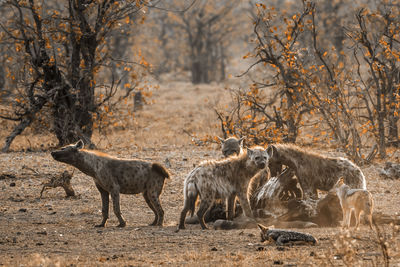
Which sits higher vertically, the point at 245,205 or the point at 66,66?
the point at 66,66

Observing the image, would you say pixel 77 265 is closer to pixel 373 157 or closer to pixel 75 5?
pixel 373 157

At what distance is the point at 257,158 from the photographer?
8.52 m

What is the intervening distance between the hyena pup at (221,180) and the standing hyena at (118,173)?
60 centimetres

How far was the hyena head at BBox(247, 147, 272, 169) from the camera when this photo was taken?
845 centimetres

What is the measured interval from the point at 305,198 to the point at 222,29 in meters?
29.4

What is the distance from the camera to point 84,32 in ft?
47.1

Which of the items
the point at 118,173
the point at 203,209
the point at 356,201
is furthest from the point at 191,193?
the point at 356,201

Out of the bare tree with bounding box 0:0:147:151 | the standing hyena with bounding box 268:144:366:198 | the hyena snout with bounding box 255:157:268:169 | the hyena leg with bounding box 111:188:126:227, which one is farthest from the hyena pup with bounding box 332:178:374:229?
the bare tree with bounding box 0:0:147:151

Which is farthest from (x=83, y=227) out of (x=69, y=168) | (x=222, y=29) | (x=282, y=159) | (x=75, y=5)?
(x=222, y=29)

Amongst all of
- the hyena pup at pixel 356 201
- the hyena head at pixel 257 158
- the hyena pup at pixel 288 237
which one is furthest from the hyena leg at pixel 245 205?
the hyena pup at pixel 288 237

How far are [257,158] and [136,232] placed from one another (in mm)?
1862

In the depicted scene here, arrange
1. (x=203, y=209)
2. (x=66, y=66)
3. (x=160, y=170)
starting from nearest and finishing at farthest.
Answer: (x=203, y=209) → (x=160, y=170) → (x=66, y=66)

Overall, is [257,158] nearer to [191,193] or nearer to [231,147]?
[191,193]

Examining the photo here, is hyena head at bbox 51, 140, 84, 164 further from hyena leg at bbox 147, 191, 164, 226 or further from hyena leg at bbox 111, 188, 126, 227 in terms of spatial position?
hyena leg at bbox 147, 191, 164, 226
